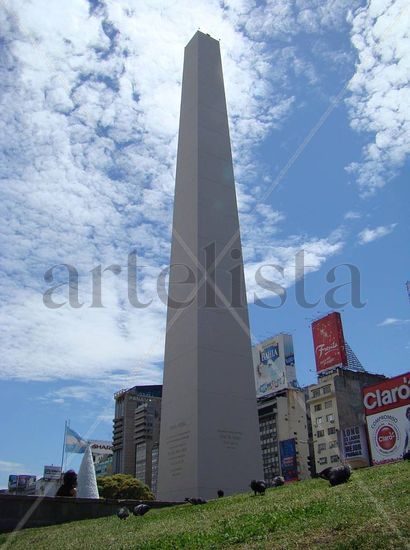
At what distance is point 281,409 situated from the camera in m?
76.8

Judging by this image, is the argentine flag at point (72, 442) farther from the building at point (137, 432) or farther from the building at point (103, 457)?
the building at point (103, 457)

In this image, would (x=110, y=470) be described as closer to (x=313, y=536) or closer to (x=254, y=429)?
(x=254, y=429)

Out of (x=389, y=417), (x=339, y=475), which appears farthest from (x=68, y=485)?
(x=389, y=417)

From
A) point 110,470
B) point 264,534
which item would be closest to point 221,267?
point 264,534

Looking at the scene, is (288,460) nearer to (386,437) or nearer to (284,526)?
(386,437)

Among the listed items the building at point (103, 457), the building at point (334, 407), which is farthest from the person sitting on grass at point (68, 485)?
the building at point (103, 457)

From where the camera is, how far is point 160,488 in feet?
57.5

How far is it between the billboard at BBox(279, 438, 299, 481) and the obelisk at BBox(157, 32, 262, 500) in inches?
1658

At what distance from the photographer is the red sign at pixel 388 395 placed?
3662 centimetres

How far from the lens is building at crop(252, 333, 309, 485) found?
2414 inches

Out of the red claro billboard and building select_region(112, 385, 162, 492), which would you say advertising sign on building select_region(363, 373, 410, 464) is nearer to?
the red claro billboard

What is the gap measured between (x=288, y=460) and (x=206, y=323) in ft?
147

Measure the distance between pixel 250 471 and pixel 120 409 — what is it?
4208 inches

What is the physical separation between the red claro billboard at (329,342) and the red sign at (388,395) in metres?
16.1
